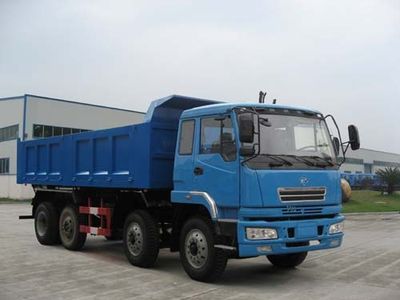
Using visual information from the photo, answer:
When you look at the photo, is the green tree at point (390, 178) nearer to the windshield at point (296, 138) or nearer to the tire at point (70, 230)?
the tire at point (70, 230)

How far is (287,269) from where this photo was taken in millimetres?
9969

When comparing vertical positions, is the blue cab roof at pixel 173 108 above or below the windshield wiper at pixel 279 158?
above

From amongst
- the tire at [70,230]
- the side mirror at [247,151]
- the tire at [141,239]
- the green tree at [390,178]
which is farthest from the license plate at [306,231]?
the green tree at [390,178]

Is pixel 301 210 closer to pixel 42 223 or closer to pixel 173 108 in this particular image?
pixel 173 108

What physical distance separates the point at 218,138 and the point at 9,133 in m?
40.6

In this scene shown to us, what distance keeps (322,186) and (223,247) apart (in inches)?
71.4

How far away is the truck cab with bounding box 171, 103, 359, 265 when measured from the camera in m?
7.95

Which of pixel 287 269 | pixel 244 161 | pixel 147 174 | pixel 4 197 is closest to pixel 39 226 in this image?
pixel 147 174

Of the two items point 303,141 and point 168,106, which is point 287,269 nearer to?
point 303,141

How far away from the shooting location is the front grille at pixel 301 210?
8.12 m

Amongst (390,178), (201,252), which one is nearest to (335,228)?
(201,252)

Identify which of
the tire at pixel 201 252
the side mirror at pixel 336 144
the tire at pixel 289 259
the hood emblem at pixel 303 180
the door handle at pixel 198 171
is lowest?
the tire at pixel 289 259

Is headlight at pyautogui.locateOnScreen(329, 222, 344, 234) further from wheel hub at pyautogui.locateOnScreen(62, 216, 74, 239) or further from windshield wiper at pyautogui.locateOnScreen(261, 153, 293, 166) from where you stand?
wheel hub at pyautogui.locateOnScreen(62, 216, 74, 239)

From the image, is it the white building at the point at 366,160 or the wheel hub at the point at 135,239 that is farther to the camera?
the white building at the point at 366,160
